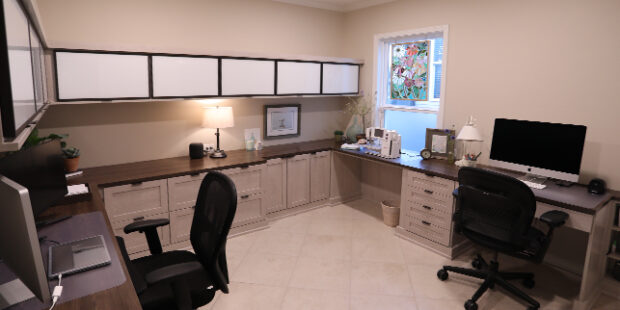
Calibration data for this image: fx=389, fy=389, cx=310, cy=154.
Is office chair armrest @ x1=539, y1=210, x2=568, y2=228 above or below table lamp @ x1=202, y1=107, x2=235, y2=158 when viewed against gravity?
below

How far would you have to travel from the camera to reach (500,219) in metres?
2.77

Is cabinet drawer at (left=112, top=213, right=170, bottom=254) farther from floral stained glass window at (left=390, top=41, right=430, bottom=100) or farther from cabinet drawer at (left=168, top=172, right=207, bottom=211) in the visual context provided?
floral stained glass window at (left=390, top=41, right=430, bottom=100)

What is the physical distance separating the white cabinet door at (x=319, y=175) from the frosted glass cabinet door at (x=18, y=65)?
3346 millimetres

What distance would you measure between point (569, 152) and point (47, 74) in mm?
4096

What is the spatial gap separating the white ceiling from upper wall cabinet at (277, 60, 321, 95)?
2.70ft

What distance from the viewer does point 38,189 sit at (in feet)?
6.82

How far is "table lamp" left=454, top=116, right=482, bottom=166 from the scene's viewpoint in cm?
363

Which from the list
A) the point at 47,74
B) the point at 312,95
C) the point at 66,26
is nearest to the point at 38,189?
the point at 47,74

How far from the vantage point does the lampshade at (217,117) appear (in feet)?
13.1

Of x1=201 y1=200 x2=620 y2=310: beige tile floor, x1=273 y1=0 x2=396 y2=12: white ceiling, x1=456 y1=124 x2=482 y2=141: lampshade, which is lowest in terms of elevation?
x1=201 y1=200 x2=620 y2=310: beige tile floor

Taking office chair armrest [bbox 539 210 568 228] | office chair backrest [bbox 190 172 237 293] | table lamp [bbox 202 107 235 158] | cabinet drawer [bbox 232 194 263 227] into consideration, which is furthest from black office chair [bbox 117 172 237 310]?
office chair armrest [bbox 539 210 568 228]

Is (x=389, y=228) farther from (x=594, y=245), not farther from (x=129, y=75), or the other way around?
(x=129, y=75)

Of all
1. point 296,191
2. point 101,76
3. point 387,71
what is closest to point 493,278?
point 296,191

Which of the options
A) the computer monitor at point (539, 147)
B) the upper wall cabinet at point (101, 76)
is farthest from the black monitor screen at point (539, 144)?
the upper wall cabinet at point (101, 76)
